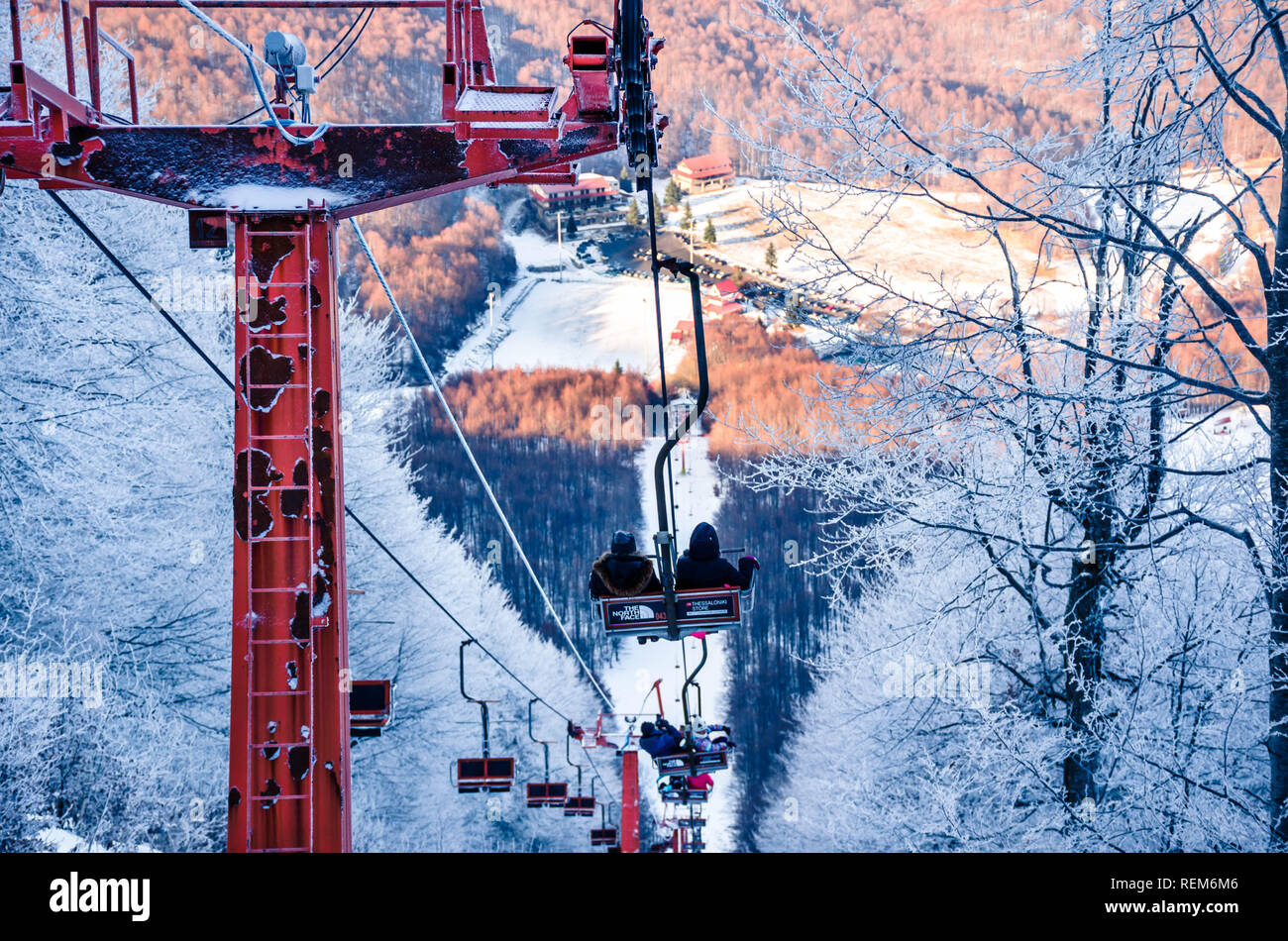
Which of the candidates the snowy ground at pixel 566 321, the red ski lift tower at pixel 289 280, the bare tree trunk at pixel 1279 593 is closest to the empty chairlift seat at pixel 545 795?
the red ski lift tower at pixel 289 280

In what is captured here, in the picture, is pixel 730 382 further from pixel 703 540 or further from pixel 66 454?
pixel 703 540

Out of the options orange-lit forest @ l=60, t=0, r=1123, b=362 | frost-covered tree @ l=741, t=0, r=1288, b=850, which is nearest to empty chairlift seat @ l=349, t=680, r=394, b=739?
frost-covered tree @ l=741, t=0, r=1288, b=850

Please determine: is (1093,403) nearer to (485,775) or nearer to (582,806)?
(485,775)

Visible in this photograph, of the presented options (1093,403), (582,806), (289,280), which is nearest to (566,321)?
(582,806)

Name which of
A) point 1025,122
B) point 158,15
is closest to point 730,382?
point 1025,122

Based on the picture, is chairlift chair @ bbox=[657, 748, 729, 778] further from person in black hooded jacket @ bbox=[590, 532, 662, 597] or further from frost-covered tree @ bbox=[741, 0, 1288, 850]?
person in black hooded jacket @ bbox=[590, 532, 662, 597]
